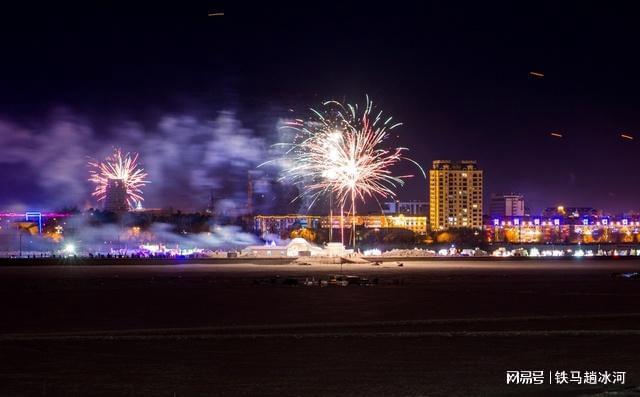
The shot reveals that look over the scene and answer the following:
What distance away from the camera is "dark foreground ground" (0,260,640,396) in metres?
16.9

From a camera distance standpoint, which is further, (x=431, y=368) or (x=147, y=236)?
(x=147, y=236)

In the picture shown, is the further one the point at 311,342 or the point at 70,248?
the point at 70,248

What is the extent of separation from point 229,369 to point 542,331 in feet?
37.0

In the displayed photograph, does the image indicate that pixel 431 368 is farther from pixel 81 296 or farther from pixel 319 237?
pixel 319 237

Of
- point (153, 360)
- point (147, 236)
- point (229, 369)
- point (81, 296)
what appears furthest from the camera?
point (147, 236)

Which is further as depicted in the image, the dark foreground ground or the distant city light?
the distant city light

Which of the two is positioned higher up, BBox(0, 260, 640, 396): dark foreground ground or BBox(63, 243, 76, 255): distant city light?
BBox(63, 243, 76, 255): distant city light

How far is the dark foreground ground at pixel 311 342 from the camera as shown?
55.4 feet

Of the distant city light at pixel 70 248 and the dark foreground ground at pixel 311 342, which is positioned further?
the distant city light at pixel 70 248

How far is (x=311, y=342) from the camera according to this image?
23094 millimetres

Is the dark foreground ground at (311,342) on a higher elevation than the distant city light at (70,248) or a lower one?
lower

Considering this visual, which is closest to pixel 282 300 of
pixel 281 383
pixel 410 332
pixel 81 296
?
pixel 81 296

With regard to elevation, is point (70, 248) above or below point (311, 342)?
above

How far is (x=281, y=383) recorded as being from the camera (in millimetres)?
17000
